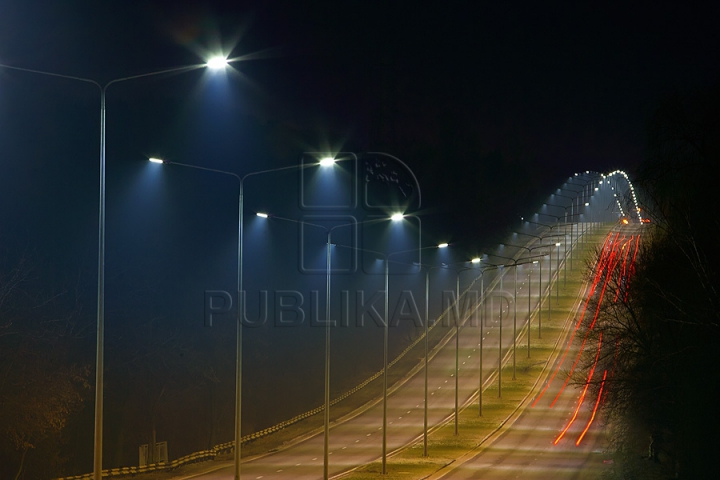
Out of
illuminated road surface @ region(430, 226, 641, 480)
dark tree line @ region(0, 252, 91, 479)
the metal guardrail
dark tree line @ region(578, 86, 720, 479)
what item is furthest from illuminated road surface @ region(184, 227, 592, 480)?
dark tree line @ region(578, 86, 720, 479)

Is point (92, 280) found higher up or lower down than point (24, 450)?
Answer: higher up

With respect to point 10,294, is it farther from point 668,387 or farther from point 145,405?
point 668,387


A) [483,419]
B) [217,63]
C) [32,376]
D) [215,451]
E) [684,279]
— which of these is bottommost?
[215,451]

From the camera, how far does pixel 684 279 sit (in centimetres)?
1973

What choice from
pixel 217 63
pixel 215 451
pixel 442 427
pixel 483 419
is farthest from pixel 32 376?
pixel 483 419

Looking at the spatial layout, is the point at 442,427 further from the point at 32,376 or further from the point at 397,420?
the point at 32,376

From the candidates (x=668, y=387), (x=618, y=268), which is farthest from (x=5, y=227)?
(x=668, y=387)

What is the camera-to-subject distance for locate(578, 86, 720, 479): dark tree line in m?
17.9

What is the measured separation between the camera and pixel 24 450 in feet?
108

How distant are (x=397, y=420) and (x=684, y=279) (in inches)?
1331

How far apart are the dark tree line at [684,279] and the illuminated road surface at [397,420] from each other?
13.8 metres

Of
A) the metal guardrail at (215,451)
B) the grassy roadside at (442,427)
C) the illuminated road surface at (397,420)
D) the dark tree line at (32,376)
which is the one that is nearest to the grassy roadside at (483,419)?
the grassy roadside at (442,427)

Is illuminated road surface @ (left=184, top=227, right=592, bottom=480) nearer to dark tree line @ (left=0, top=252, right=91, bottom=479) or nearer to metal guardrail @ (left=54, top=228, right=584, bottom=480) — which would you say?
metal guardrail @ (left=54, top=228, right=584, bottom=480)

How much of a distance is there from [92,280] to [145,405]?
7.67 meters
